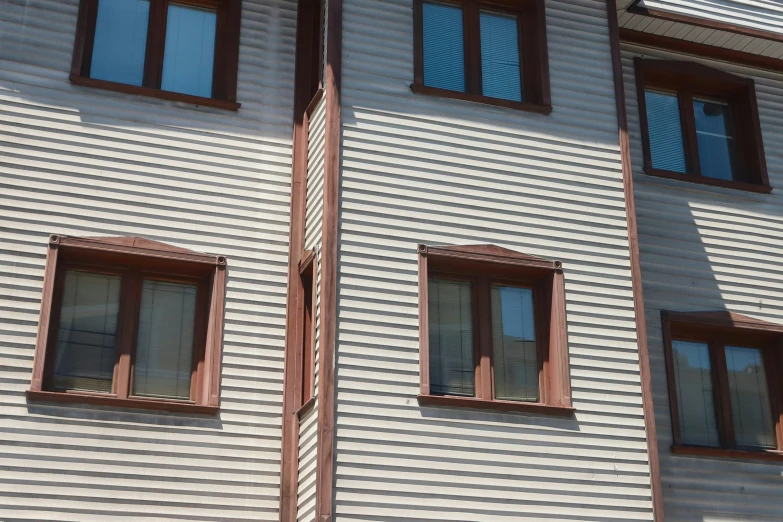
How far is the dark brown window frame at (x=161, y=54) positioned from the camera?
577 inches

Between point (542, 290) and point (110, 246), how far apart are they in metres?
5.35

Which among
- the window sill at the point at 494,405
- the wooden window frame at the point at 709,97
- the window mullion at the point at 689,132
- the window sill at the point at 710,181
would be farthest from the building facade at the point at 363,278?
the window mullion at the point at 689,132

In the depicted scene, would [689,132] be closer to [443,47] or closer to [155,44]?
[443,47]

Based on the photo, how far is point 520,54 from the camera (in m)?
15.8

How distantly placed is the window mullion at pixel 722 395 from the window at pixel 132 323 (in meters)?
6.88

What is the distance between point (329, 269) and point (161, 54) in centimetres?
444

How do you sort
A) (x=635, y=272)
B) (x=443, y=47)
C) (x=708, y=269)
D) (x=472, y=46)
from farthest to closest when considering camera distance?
(x=708, y=269) < (x=472, y=46) < (x=443, y=47) < (x=635, y=272)

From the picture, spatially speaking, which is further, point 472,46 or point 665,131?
point 665,131

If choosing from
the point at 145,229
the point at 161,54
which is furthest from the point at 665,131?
the point at 145,229

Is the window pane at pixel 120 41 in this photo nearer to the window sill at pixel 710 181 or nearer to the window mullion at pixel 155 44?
the window mullion at pixel 155 44

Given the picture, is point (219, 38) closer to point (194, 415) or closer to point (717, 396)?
point (194, 415)

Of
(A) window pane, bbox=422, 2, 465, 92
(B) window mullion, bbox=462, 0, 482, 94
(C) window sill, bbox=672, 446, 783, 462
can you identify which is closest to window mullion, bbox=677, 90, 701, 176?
(B) window mullion, bbox=462, 0, 482, 94

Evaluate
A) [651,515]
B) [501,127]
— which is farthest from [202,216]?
[651,515]

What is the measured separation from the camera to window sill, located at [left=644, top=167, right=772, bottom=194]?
54.2 feet
